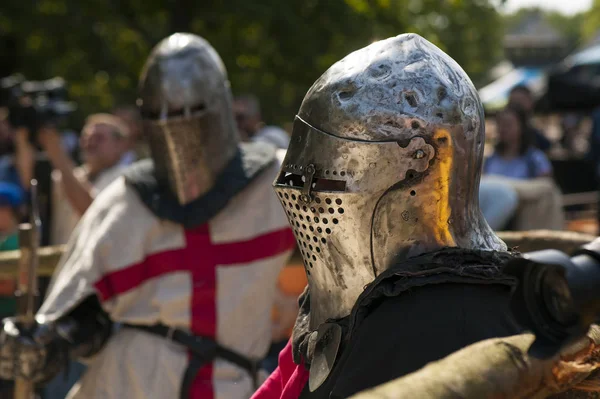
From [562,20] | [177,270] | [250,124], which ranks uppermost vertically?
[562,20]

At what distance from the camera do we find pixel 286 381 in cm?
259

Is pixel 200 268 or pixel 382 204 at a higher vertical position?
pixel 382 204

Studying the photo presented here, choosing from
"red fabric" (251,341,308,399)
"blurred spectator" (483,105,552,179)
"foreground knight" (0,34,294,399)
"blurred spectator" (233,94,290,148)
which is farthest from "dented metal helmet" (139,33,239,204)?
"blurred spectator" (233,94,290,148)

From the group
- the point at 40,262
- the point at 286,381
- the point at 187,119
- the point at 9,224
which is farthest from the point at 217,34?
the point at 286,381

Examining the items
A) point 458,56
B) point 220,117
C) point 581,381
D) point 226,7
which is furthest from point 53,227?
point 458,56

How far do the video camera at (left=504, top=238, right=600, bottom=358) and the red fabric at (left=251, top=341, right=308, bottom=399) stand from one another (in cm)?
88

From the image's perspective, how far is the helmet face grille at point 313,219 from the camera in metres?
2.35

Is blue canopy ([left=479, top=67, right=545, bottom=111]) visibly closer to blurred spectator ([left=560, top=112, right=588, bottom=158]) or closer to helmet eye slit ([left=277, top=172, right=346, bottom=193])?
blurred spectator ([left=560, top=112, right=588, bottom=158])

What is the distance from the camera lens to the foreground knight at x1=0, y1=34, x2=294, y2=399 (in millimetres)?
3994

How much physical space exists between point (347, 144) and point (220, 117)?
1900 mm

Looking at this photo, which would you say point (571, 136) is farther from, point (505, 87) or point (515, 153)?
point (515, 153)

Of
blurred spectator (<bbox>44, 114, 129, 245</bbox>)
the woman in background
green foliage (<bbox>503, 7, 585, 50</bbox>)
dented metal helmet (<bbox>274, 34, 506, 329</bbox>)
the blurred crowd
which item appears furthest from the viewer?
green foliage (<bbox>503, 7, 585, 50</bbox>)

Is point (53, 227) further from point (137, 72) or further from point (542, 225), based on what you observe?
point (137, 72)

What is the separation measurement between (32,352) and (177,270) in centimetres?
66
